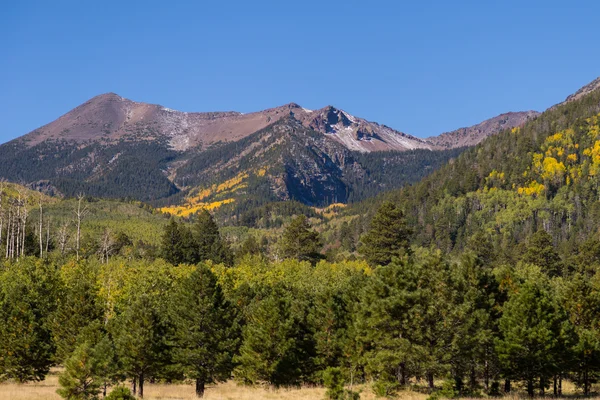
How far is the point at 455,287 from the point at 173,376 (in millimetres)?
25915

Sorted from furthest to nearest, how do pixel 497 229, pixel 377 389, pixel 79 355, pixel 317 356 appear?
pixel 497 229, pixel 317 356, pixel 377 389, pixel 79 355

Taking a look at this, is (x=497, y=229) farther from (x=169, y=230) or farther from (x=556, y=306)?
(x=556, y=306)

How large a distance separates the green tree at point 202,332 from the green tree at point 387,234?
50.9 metres

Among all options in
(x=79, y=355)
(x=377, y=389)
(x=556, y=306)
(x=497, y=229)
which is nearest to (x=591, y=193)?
(x=497, y=229)

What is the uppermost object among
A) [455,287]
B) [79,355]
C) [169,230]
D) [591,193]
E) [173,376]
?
[591,193]

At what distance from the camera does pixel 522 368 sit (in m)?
50.4

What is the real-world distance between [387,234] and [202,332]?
181ft

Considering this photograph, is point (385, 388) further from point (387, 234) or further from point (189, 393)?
Answer: point (387, 234)

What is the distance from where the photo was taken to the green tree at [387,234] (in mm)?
102250

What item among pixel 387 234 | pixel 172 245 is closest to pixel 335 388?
pixel 387 234

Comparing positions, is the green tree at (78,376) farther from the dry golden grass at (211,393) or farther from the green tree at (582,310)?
the green tree at (582,310)

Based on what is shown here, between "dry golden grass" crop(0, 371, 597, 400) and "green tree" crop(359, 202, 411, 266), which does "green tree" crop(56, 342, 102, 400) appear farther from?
"green tree" crop(359, 202, 411, 266)

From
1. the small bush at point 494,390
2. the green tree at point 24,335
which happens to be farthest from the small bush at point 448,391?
the green tree at point 24,335

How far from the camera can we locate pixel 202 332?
53.7 m
